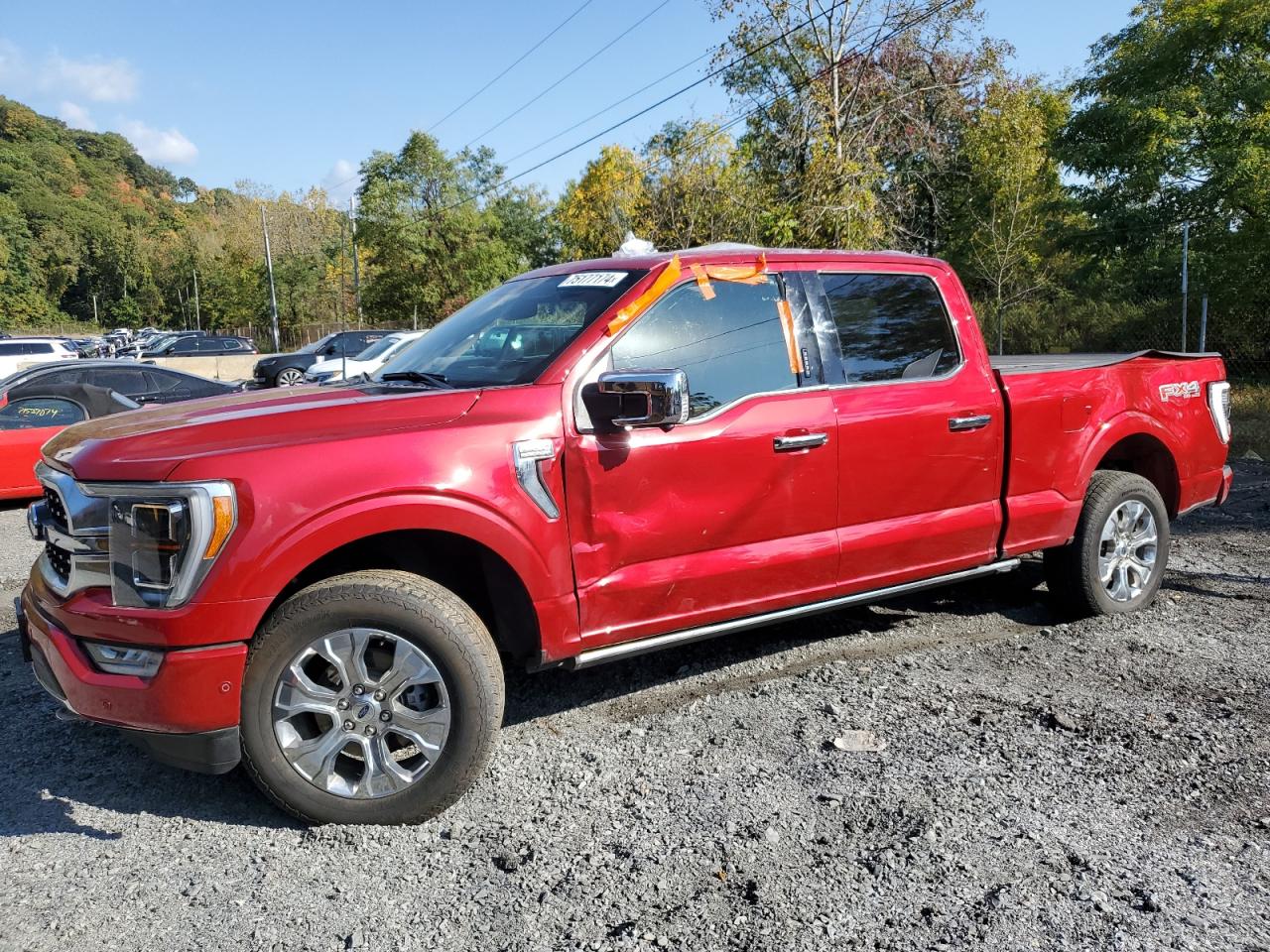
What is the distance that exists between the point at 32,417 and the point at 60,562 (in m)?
7.41

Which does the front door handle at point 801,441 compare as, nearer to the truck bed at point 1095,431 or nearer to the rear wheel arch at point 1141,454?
the truck bed at point 1095,431

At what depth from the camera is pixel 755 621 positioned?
154 inches

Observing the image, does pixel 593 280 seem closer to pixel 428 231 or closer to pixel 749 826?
pixel 749 826

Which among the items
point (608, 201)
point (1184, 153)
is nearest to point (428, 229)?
point (608, 201)

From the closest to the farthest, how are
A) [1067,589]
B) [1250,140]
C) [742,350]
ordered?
[742,350], [1067,589], [1250,140]

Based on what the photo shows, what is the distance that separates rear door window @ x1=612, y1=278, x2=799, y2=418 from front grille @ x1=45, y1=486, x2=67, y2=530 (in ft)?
6.41

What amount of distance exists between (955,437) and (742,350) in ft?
3.88

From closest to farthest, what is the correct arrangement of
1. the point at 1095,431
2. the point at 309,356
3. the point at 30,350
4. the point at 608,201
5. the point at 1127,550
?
1. the point at 1095,431
2. the point at 1127,550
3. the point at 30,350
4. the point at 309,356
5. the point at 608,201

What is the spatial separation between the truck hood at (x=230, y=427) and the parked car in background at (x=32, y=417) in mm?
6457

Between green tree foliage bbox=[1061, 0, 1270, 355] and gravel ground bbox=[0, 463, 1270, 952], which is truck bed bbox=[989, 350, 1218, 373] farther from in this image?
green tree foliage bbox=[1061, 0, 1270, 355]

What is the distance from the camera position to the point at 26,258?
8244 centimetres

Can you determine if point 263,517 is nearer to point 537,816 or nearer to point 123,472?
point 123,472

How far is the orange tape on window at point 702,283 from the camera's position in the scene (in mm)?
3879

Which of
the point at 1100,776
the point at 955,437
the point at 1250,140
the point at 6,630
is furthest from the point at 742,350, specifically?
the point at 1250,140
